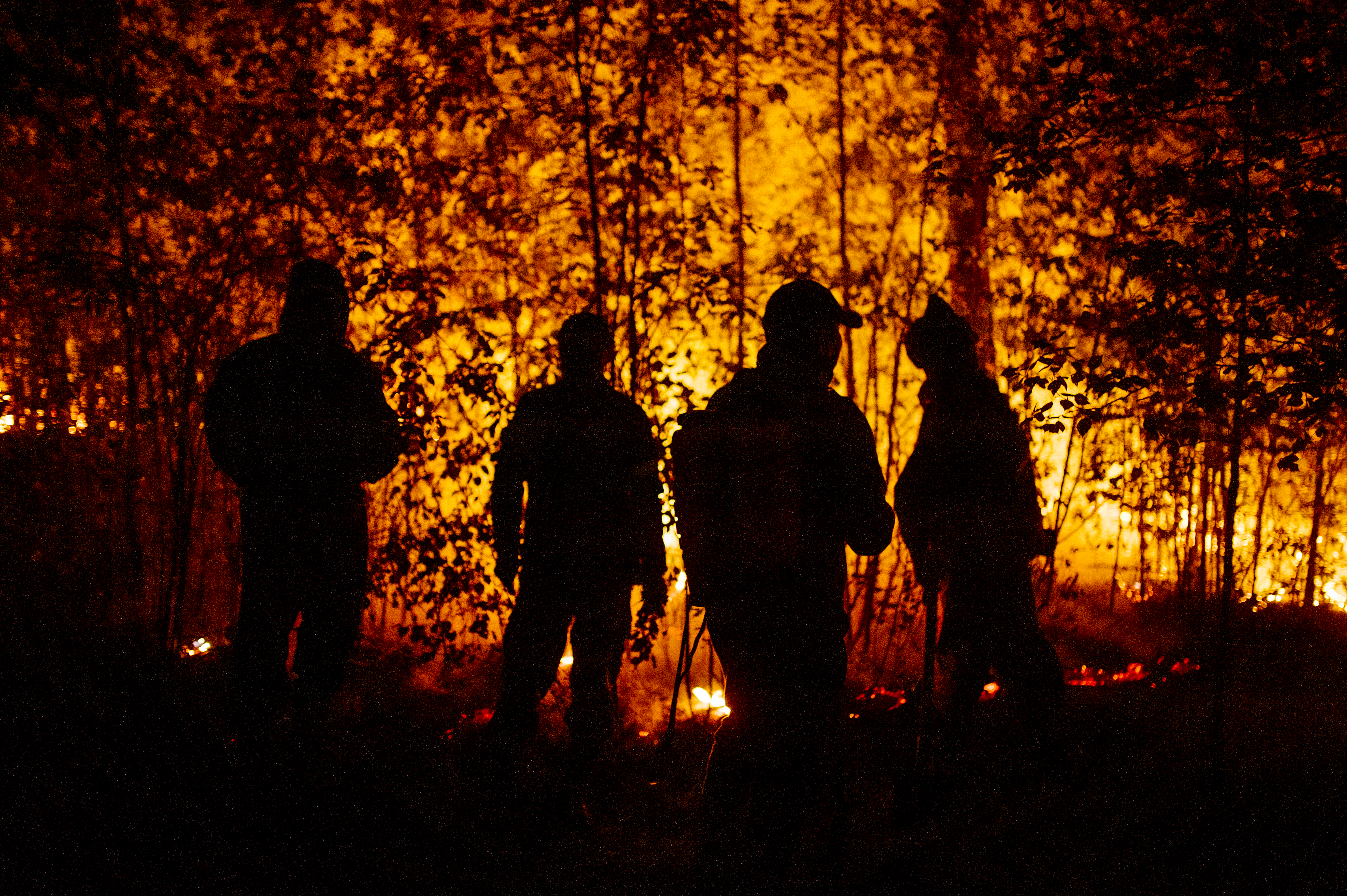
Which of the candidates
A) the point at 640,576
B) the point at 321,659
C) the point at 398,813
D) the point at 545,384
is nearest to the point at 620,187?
the point at 545,384

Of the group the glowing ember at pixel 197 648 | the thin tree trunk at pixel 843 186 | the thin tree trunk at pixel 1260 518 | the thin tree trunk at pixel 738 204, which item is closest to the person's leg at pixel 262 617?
the glowing ember at pixel 197 648

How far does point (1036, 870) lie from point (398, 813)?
2.21 m

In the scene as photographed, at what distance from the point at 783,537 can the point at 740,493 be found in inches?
5.9

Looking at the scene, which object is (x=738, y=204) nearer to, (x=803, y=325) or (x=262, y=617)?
(x=803, y=325)

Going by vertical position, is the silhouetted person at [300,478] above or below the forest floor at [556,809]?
above

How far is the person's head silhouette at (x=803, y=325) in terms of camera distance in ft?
7.25

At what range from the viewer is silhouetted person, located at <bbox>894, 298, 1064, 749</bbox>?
3.18 meters

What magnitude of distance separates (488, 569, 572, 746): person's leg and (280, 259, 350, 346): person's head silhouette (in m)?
1.12

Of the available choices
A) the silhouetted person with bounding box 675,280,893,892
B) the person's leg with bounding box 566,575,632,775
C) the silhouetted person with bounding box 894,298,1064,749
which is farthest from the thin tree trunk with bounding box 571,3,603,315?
the silhouetted person with bounding box 675,280,893,892

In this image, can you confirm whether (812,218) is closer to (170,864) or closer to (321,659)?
(321,659)

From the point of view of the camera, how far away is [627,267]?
5141 mm

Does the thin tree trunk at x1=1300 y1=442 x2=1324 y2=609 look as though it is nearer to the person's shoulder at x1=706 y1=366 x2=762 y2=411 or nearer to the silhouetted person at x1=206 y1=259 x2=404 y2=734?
the person's shoulder at x1=706 y1=366 x2=762 y2=411

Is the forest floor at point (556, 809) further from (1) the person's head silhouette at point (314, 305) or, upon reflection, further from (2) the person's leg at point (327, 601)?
(1) the person's head silhouette at point (314, 305)

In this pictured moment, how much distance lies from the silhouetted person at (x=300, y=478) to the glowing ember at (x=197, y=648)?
196 centimetres
